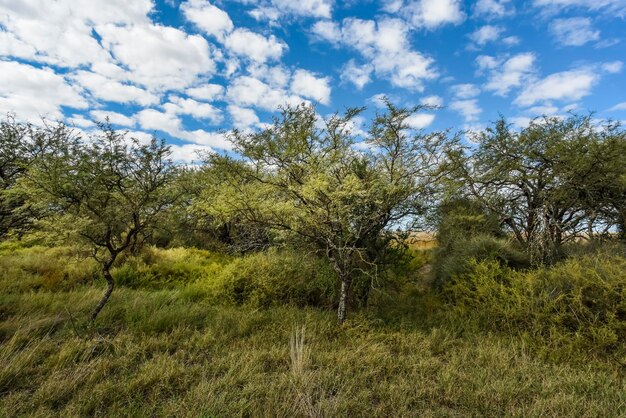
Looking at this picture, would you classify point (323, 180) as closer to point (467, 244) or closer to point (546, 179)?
point (467, 244)

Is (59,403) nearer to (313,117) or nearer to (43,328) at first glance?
(43,328)

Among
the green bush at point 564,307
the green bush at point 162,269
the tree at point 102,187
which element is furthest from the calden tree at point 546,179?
the green bush at point 162,269

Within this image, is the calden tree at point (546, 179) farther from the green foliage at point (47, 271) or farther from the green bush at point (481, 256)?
the green foliage at point (47, 271)

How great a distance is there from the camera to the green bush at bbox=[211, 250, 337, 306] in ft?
27.9

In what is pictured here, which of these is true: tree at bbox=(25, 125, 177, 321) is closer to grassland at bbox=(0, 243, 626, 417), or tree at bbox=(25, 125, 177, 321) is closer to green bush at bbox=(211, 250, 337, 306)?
grassland at bbox=(0, 243, 626, 417)

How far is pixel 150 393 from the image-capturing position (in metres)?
3.89

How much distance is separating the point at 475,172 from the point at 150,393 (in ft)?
37.0

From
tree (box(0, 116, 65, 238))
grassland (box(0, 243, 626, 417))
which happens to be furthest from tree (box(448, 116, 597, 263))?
tree (box(0, 116, 65, 238))

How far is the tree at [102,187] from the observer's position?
545 centimetres

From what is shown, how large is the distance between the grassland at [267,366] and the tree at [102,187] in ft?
4.71

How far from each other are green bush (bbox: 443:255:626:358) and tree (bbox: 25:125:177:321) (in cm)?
771

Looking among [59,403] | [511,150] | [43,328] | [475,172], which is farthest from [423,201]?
[43,328]

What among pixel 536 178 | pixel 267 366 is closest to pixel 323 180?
pixel 267 366

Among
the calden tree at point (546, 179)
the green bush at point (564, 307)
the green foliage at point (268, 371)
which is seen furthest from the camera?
the calden tree at point (546, 179)
